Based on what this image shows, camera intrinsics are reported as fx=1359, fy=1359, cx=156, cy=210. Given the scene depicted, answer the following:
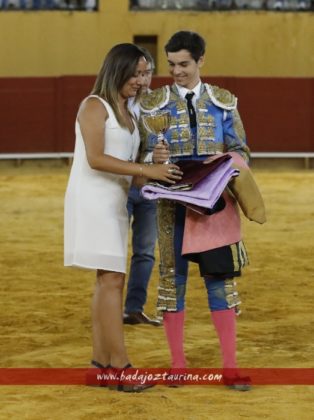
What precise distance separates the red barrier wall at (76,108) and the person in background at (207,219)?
10574 millimetres

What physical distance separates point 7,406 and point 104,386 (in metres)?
0.48

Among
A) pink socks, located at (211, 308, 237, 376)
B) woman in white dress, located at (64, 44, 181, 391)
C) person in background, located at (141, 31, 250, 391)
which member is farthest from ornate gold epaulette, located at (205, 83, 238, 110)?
pink socks, located at (211, 308, 237, 376)

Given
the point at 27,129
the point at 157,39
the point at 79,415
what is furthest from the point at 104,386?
the point at 157,39

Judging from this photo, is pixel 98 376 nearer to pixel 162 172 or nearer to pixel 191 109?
pixel 162 172

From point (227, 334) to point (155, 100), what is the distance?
96 centimetres

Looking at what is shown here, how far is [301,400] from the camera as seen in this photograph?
5.11 metres

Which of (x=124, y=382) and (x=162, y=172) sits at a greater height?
(x=162, y=172)

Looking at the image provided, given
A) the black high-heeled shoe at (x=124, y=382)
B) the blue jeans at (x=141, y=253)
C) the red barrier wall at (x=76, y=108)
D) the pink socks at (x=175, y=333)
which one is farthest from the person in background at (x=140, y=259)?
the red barrier wall at (x=76, y=108)

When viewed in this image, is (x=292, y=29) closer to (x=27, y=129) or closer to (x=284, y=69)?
(x=284, y=69)

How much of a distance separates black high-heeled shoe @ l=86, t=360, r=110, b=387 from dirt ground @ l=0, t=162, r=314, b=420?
58 mm

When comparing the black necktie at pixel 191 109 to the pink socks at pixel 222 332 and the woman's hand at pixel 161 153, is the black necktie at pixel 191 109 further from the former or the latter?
the pink socks at pixel 222 332

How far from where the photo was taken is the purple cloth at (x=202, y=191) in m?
5.11

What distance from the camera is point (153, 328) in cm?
670

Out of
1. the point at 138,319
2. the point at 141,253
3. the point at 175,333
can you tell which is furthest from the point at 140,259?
the point at 175,333
